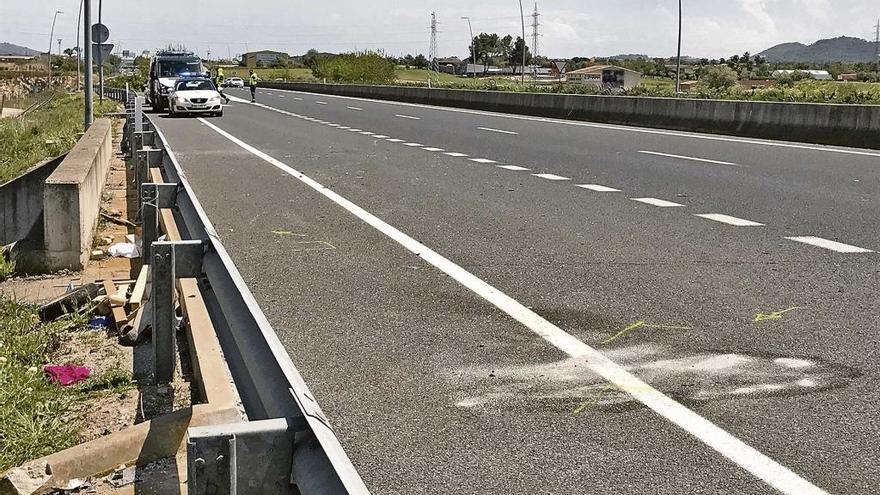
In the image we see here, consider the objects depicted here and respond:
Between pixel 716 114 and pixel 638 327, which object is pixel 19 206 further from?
A: pixel 716 114

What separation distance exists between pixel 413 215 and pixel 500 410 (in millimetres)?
6694

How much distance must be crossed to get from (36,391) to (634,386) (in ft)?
11.3

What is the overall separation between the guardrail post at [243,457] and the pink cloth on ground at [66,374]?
455cm

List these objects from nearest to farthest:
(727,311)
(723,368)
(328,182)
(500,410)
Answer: (500,410) → (723,368) → (727,311) → (328,182)

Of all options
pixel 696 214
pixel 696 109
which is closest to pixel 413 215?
pixel 696 214

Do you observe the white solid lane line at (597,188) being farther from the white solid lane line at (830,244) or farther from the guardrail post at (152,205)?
the guardrail post at (152,205)

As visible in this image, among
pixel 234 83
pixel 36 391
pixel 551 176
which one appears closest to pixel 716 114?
pixel 551 176

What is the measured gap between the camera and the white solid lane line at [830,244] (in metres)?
9.11

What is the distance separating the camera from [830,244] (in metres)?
9.41

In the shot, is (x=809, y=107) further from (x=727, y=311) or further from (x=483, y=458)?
(x=483, y=458)

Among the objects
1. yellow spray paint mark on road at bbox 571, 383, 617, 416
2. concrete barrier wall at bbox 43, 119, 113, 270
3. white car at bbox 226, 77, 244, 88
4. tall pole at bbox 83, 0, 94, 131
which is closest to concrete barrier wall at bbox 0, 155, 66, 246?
concrete barrier wall at bbox 43, 119, 113, 270

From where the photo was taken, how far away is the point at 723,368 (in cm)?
562

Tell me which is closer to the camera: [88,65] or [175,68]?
[88,65]

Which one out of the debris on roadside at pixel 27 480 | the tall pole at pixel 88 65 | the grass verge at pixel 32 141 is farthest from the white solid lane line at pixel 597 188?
the tall pole at pixel 88 65
